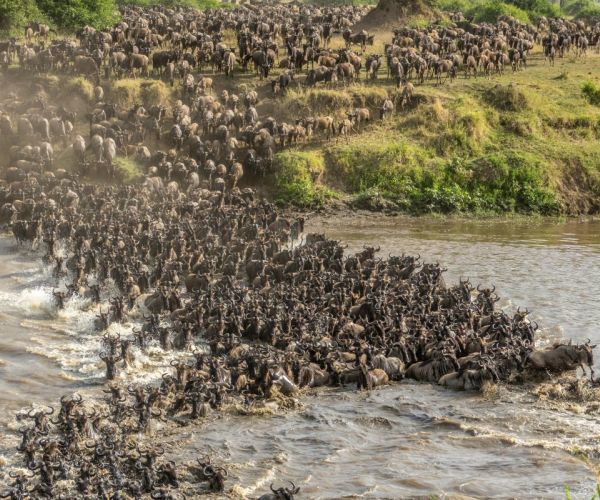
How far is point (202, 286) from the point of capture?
21.3 m

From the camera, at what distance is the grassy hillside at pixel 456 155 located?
104 ft

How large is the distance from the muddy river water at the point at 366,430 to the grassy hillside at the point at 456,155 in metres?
10.8

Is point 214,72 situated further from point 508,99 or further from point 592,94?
point 592,94

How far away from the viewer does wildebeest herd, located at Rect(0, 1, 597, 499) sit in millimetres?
13906

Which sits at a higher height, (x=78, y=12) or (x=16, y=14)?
(x=78, y=12)

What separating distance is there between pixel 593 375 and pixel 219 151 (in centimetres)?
1812

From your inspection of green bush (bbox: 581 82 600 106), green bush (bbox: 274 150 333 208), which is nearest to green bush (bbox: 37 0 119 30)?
green bush (bbox: 274 150 333 208)

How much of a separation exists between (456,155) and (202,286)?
15.1 m

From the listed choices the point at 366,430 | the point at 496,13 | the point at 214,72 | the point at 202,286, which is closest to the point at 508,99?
the point at 214,72

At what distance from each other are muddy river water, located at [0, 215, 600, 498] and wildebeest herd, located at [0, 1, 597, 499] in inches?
17.4

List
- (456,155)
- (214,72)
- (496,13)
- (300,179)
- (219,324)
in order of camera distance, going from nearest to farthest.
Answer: (219,324) → (300,179) → (456,155) → (214,72) → (496,13)

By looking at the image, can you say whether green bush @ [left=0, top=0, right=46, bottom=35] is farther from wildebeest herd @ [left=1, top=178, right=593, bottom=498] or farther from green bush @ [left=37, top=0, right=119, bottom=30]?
wildebeest herd @ [left=1, top=178, right=593, bottom=498]

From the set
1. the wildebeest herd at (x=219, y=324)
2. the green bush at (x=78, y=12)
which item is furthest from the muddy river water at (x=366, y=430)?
the green bush at (x=78, y=12)

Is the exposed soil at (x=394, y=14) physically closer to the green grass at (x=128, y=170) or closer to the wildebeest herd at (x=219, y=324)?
the green grass at (x=128, y=170)
